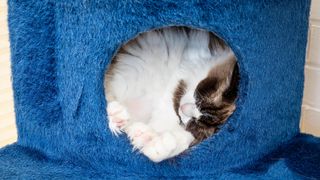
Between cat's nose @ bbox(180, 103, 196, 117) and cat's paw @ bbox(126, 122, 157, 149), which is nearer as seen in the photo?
cat's paw @ bbox(126, 122, 157, 149)

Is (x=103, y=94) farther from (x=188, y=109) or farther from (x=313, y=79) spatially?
A: (x=313, y=79)

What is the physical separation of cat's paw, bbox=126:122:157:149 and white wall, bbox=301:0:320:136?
806 mm

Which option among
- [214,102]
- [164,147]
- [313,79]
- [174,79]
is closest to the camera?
[164,147]

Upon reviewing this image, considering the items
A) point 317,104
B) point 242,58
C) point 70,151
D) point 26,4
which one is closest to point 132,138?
point 70,151

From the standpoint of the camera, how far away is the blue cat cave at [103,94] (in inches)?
38.5

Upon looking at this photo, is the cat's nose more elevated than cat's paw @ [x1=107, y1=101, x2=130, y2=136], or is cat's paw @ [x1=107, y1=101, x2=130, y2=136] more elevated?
cat's paw @ [x1=107, y1=101, x2=130, y2=136]

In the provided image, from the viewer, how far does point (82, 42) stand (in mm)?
1014

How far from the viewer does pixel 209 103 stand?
1.19m

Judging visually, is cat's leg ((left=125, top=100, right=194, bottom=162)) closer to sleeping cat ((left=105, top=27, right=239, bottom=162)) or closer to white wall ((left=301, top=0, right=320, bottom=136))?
→ sleeping cat ((left=105, top=27, right=239, bottom=162))

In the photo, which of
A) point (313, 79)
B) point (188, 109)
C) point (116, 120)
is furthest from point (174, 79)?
point (313, 79)

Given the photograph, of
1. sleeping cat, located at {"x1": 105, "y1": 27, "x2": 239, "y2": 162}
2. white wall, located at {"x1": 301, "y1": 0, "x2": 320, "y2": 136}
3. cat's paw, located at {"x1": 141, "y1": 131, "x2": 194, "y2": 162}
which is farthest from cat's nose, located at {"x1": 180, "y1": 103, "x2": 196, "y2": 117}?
white wall, located at {"x1": 301, "y1": 0, "x2": 320, "y2": 136}

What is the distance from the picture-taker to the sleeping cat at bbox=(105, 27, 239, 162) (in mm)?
1199

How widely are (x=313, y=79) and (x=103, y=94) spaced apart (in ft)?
3.02

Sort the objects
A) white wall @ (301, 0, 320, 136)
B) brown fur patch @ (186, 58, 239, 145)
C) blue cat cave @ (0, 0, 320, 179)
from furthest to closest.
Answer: white wall @ (301, 0, 320, 136)
brown fur patch @ (186, 58, 239, 145)
blue cat cave @ (0, 0, 320, 179)
